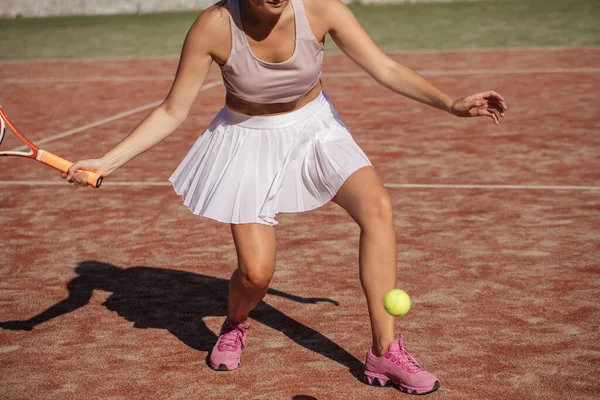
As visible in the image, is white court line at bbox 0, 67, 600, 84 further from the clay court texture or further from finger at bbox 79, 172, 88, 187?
finger at bbox 79, 172, 88, 187

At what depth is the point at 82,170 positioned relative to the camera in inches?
157

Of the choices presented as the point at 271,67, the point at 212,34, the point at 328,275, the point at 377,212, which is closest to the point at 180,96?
the point at 212,34

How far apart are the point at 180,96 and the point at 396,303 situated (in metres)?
1.30

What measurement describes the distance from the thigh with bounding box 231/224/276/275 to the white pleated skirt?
4 cm

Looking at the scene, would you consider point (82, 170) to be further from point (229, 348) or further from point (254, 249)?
point (229, 348)

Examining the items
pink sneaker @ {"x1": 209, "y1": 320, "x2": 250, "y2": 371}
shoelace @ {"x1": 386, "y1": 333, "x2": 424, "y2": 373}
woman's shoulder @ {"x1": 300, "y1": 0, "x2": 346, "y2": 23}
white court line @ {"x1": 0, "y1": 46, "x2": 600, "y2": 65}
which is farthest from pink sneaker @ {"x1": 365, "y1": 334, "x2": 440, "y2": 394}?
white court line @ {"x1": 0, "y1": 46, "x2": 600, "y2": 65}

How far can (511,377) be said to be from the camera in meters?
4.20

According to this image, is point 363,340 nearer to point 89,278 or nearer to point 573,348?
point 573,348

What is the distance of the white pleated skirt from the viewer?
14.2 ft

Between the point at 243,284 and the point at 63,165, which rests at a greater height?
the point at 63,165

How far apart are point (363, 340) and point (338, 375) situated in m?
0.45

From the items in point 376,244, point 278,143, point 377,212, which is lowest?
point 376,244

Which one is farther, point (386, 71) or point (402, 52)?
point (402, 52)

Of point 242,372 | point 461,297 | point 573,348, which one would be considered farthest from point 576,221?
point 242,372
